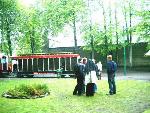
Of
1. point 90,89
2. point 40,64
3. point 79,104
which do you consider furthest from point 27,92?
point 40,64

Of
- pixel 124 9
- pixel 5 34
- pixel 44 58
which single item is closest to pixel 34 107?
pixel 44 58

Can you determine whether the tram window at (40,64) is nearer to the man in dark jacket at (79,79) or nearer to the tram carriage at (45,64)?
the tram carriage at (45,64)

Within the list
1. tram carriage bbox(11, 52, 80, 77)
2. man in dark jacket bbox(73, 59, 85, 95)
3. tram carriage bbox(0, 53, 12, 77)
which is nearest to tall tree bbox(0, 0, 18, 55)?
tram carriage bbox(0, 53, 12, 77)

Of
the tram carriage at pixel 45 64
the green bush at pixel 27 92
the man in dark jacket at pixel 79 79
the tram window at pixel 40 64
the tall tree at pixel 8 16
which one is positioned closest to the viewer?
the green bush at pixel 27 92

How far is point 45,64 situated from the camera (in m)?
42.8

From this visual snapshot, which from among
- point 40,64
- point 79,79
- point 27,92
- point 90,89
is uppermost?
point 79,79

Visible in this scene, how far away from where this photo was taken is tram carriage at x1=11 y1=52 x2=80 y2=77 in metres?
41.5

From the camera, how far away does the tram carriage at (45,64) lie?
41.5 meters

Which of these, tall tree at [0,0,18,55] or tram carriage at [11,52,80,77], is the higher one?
tall tree at [0,0,18,55]

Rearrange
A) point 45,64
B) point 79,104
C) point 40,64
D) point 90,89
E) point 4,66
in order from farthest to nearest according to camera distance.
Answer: point 4,66 → point 40,64 → point 45,64 → point 90,89 → point 79,104

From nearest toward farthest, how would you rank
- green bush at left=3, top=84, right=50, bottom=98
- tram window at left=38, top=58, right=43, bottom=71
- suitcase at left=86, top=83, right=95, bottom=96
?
green bush at left=3, top=84, right=50, bottom=98
suitcase at left=86, top=83, right=95, bottom=96
tram window at left=38, top=58, right=43, bottom=71

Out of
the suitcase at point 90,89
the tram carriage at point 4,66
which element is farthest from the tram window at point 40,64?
the suitcase at point 90,89

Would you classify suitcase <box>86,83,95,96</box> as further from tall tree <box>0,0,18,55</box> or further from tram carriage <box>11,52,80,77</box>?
tall tree <box>0,0,18,55</box>

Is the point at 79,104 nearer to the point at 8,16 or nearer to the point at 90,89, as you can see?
the point at 90,89
